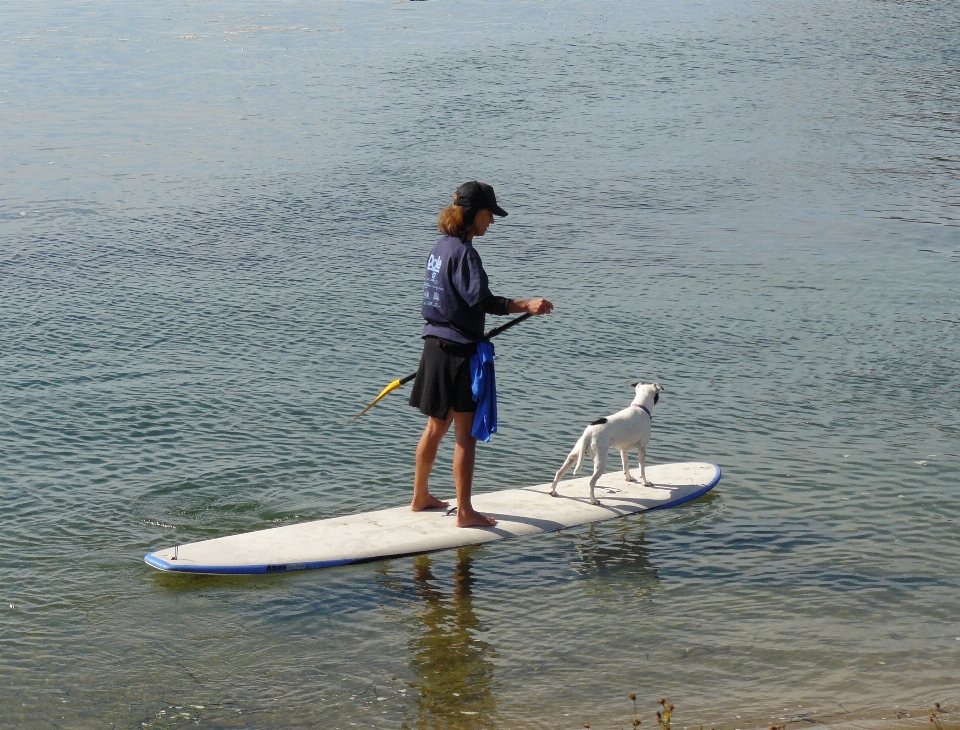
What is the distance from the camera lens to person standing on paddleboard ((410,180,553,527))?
275 inches

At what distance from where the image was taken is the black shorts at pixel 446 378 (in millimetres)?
7176

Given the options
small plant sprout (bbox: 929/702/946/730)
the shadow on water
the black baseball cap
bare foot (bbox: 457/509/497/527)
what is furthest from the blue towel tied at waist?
small plant sprout (bbox: 929/702/946/730)

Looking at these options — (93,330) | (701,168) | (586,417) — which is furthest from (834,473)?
(701,168)

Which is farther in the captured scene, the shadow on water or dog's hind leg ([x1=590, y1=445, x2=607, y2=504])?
dog's hind leg ([x1=590, y1=445, x2=607, y2=504])

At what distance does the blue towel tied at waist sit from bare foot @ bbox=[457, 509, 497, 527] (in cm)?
53

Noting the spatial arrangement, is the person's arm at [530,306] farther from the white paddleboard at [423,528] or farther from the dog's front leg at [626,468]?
the dog's front leg at [626,468]

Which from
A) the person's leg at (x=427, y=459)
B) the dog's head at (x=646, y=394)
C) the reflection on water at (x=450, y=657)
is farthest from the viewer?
the dog's head at (x=646, y=394)

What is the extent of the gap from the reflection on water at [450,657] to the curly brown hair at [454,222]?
6.47 feet

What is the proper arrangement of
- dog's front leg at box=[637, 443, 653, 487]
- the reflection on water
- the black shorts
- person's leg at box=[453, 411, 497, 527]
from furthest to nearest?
1. dog's front leg at box=[637, 443, 653, 487]
2. person's leg at box=[453, 411, 497, 527]
3. the black shorts
4. the reflection on water

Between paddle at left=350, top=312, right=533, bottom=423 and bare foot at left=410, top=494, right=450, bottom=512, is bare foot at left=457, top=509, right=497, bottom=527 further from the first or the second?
paddle at left=350, top=312, right=533, bottom=423

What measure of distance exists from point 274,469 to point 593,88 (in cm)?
1908

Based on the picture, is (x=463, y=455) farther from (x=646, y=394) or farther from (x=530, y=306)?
(x=646, y=394)

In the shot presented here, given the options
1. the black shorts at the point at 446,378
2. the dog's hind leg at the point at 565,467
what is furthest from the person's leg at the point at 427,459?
the dog's hind leg at the point at 565,467

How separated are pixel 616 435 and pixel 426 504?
51.5 inches
